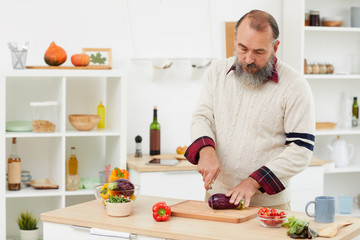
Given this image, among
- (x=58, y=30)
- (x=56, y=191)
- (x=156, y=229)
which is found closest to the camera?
(x=156, y=229)

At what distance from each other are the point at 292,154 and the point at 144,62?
218 centimetres

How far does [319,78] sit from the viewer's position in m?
4.80

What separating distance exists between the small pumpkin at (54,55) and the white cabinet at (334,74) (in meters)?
1.80

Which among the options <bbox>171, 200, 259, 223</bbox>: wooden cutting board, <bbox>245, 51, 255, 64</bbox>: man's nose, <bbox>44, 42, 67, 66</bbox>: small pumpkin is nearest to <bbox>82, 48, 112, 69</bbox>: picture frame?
<bbox>44, 42, 67, 66</bbox>: small pumpkin

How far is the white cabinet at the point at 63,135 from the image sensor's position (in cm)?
411

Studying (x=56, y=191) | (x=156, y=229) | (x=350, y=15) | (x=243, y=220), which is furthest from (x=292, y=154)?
(x=350, y=15)

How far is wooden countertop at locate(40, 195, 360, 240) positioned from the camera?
225cm

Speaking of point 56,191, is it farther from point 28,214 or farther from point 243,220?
point 243,220

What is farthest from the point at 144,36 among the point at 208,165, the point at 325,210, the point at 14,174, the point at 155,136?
the point at 325,210

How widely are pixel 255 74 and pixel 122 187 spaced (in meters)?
0.77

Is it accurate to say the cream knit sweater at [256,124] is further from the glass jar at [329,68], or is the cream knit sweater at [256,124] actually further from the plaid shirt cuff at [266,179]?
the glass jar at [329,68]

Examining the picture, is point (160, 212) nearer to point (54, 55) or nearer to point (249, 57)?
point (249, 57)

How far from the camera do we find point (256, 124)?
9.15ft

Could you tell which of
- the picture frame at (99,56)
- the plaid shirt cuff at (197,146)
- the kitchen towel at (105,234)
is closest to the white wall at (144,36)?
the picture frame at (99,56)
